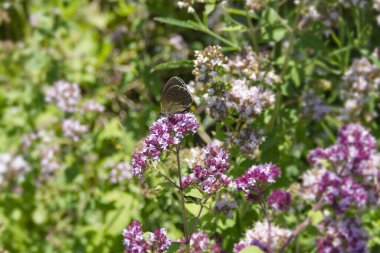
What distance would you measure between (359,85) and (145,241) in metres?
1.83

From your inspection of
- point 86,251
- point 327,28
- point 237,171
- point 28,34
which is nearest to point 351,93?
point 327,28

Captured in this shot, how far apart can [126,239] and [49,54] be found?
2.81 meters

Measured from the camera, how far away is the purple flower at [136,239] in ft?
5.86

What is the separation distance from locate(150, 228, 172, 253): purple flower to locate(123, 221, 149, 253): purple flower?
3cm

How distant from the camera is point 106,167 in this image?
3.42m

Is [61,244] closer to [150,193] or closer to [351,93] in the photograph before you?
[150,193]

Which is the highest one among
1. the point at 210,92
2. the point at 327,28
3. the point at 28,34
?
the point at 28,34

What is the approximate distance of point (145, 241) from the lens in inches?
71.4

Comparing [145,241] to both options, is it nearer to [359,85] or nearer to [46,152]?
[359,85]

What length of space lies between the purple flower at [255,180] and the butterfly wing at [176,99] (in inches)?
11.7

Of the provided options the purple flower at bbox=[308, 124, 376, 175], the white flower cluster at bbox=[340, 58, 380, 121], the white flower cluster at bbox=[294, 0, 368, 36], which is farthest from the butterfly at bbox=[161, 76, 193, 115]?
the white flower cluster at bbox=[340, 58, 380, 121]

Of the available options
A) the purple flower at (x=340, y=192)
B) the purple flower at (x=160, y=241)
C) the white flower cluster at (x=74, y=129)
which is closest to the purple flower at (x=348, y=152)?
the purple flower at (x=340, y=192)

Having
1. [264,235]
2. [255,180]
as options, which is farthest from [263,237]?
[255,180]

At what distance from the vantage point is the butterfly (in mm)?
1811
